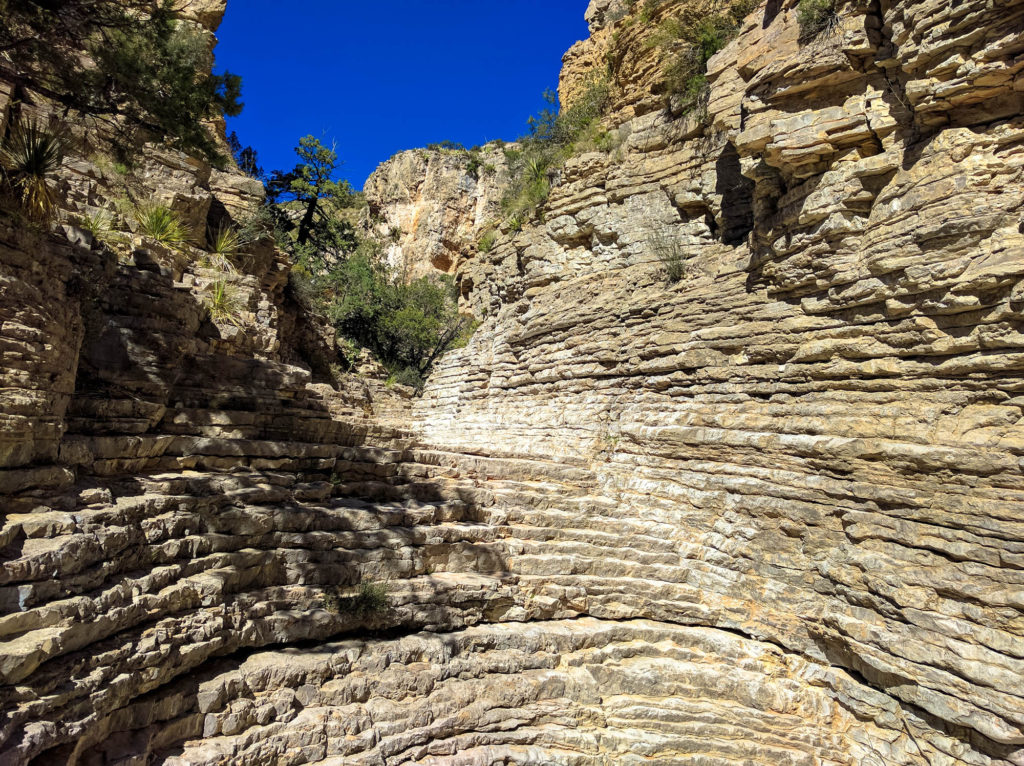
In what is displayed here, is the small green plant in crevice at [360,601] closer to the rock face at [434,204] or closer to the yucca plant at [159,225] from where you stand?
the yucca plant at [159,225]

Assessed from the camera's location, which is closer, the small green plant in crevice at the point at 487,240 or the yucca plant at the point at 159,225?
the yucca plant at the point at 159,225

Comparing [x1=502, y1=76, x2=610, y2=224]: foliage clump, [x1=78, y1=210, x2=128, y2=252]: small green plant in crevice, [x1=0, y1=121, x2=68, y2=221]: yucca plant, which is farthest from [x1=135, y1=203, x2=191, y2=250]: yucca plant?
[x1=502, y1=76, x2=610, y2=224]: foliage clump

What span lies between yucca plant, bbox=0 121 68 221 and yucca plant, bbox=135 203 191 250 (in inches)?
195

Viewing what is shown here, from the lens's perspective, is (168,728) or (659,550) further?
(659,550)

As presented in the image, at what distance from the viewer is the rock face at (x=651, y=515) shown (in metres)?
3.60

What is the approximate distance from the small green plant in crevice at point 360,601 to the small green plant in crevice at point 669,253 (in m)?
6.43

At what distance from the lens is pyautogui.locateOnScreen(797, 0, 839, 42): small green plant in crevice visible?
6.29 metres

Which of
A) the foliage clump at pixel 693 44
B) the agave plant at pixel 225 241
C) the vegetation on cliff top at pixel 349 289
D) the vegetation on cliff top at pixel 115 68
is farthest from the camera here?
the vegetation on cliff top at pixel 349 289

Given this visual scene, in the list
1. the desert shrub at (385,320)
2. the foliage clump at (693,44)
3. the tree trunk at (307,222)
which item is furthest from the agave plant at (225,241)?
the foliage clump at (693,44)

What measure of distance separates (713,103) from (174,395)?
8296mm

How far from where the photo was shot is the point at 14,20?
4523mm

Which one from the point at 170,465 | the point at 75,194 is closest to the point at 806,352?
the point at 170,465

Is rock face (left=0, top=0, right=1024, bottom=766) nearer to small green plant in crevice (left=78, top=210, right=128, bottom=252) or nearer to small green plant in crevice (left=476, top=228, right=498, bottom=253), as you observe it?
small green plant in crevice (left=78, top=210, right=128, bottom=252)

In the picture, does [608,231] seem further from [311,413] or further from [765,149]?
[311,413]
